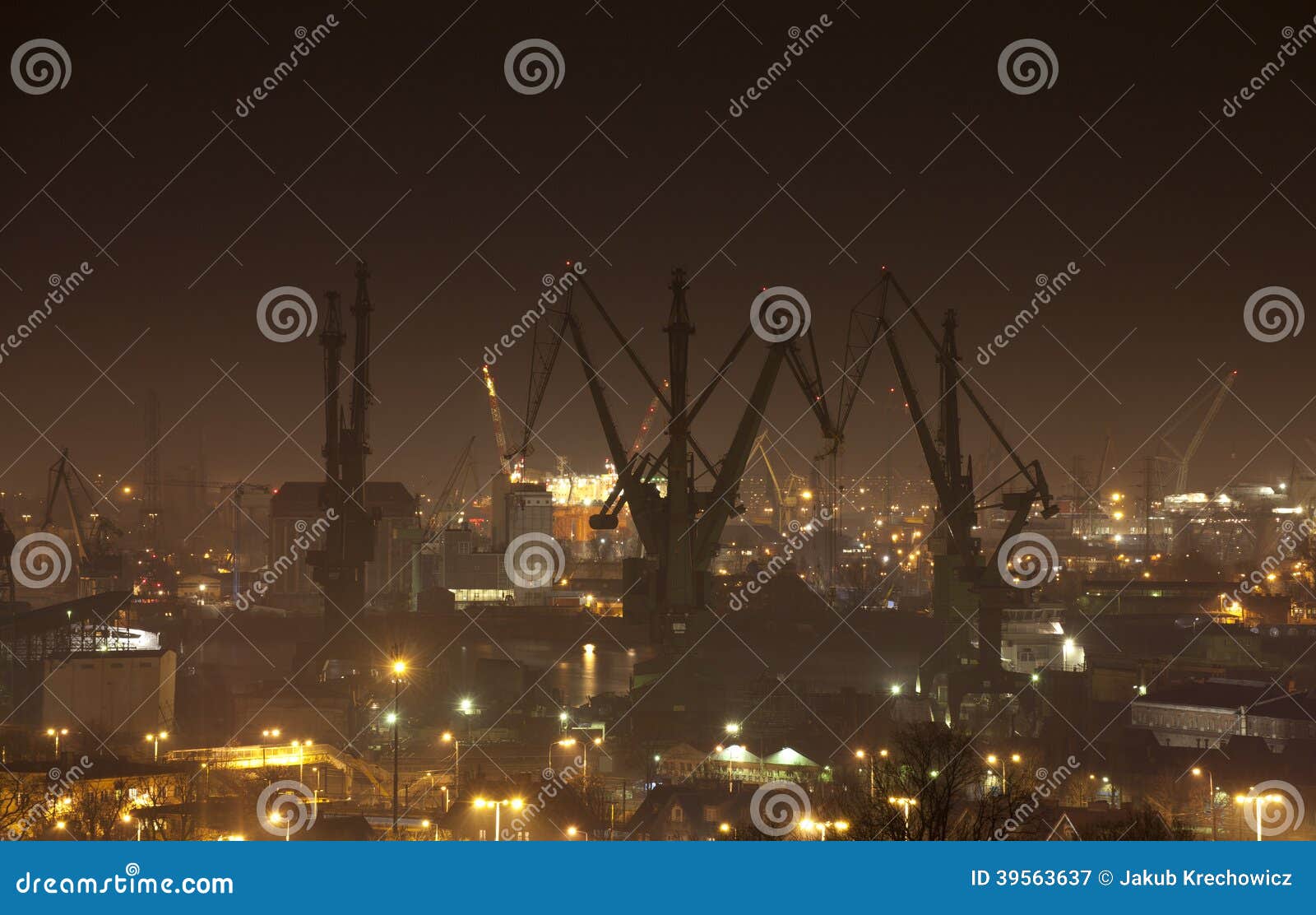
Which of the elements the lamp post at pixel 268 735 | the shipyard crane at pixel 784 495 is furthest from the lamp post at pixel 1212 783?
the shipyard crane at pixel 784 495

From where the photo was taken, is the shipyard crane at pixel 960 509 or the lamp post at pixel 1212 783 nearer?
the lamp post at pixel 1212 783

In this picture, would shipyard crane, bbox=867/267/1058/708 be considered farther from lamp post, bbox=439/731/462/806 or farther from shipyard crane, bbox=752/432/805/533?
shipyard crane, bbox=752/432/805/533

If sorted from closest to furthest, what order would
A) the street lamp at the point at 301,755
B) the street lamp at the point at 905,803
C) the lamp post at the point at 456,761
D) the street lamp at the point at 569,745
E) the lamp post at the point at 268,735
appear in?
the street lamp at the point at 905,803
the lamp post at the point at 456,761
the street lamp at the point at 301,755
the street lamp at the point at 569,745
the lamp post at the point at 268,735

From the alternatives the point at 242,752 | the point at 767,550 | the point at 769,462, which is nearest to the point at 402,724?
the point at 242,752

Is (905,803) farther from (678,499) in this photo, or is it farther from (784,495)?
(784,495)

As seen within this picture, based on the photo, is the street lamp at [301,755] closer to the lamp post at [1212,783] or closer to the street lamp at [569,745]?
the street lamp at [569,745]

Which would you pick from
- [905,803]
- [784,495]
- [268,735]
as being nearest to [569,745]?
[268,735]

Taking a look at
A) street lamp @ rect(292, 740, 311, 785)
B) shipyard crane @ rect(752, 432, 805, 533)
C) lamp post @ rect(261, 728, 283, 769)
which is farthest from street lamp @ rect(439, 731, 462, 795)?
shipyard crane @ rect(752, 432, 805, 533)
